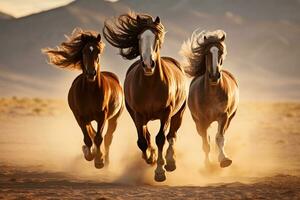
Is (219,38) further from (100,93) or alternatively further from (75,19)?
(75,19)

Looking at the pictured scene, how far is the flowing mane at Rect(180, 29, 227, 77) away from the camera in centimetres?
1215

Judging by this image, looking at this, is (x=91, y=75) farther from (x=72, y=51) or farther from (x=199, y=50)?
(x=199, y=50)

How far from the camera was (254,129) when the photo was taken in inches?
1109

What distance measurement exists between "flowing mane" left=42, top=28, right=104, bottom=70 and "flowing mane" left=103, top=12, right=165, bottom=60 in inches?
18.0

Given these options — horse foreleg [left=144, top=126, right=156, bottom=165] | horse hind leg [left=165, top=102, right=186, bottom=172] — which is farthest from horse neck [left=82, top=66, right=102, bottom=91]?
horse hind leg [left=165, top=102, right=186, bottom=172]

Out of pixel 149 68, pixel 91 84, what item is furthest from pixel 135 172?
pixel 149 68

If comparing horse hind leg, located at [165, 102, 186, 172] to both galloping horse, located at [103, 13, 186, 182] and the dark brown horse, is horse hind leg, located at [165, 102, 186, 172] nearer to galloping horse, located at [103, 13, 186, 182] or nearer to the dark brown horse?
galloping horse, located at [103, 13, 186, 182]

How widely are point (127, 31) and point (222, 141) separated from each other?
254 centimetres

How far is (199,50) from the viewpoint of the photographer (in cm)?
1277

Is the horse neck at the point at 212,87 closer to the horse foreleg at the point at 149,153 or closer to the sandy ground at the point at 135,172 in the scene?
the sandy ground at the point at 135,172

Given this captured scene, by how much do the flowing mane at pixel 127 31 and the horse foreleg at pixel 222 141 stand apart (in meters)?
2.06

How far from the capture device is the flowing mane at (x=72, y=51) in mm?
11984

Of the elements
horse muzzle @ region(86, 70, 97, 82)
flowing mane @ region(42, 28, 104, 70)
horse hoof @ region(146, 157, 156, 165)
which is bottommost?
horse hoof @ region(146, 157, 156, 165)

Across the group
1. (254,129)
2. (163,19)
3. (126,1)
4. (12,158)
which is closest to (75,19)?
(163,19)
